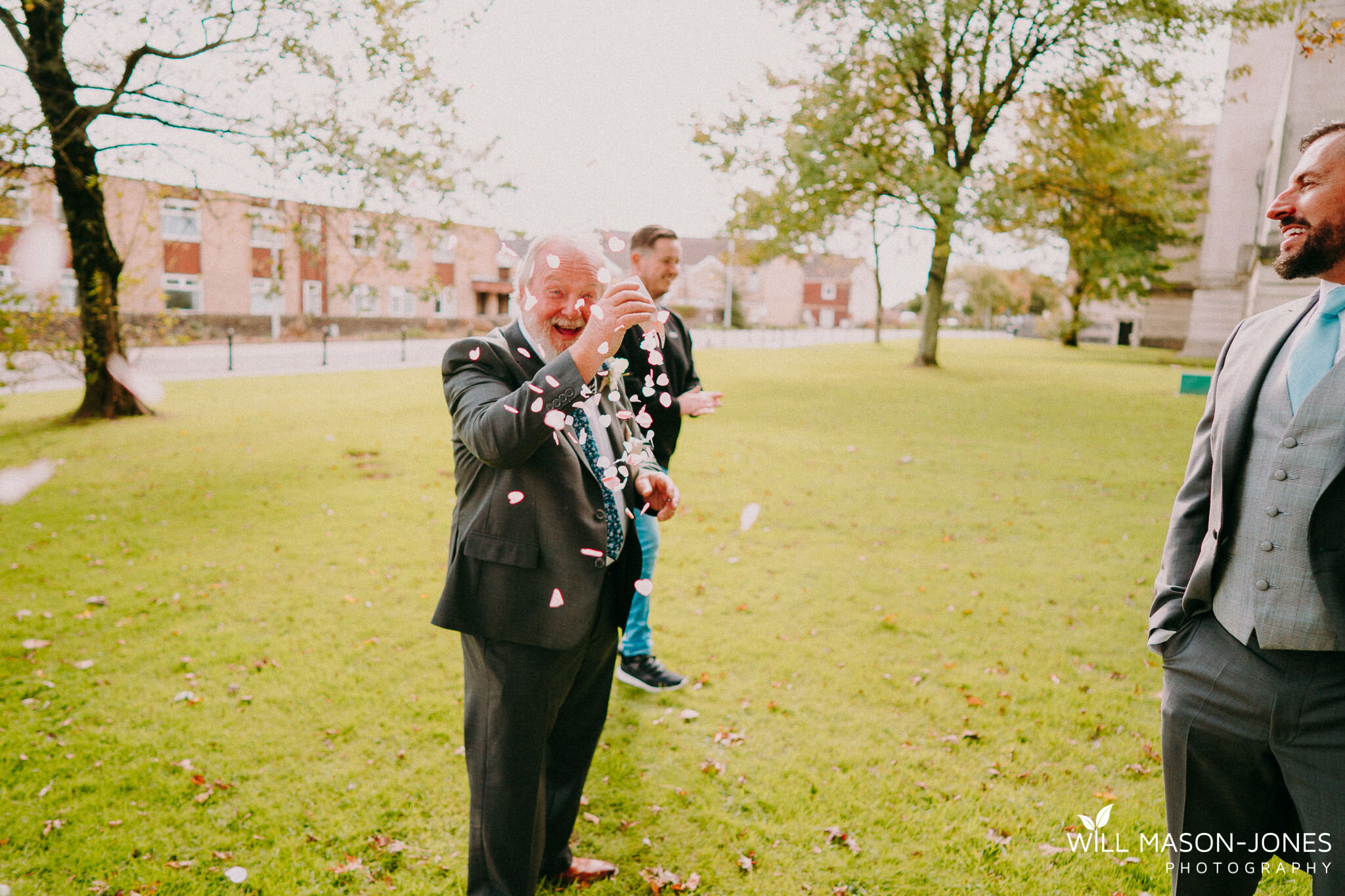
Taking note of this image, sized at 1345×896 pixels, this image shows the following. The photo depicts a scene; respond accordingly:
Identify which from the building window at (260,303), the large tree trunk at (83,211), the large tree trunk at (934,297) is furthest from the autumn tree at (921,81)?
the building window at (260,303)

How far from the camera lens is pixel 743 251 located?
29547 mm

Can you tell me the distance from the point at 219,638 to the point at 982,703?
16.4 feet

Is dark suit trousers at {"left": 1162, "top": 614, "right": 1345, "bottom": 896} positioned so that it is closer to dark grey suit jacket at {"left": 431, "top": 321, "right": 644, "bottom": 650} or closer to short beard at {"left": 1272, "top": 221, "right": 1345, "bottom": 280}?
short beard at {"left": 1272, "top": 221, "right": 1345, "bottom": 280}

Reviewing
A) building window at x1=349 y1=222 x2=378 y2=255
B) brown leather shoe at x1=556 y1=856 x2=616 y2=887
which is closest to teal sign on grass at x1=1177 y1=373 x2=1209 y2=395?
building window at x1=349 y1=222 x2=378 y2=255

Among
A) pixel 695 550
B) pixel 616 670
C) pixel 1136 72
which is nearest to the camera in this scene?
pixel 616 670

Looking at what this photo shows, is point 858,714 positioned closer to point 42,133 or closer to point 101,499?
point 101,499

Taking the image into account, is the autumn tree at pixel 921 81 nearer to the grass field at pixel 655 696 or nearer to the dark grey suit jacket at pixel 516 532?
the grass field at pixel 655 696

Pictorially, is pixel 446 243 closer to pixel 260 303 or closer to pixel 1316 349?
pixel 1316 349

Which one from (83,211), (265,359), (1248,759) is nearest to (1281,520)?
(1248,759)

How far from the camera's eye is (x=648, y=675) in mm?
4812

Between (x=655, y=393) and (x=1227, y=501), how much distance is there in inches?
103

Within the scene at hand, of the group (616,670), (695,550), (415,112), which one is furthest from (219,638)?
(415,112)

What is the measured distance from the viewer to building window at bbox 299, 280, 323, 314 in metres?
44.2

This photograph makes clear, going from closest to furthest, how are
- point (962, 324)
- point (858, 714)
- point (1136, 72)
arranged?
point (858, 714)
point (1136, 72)
point (962, 324)
